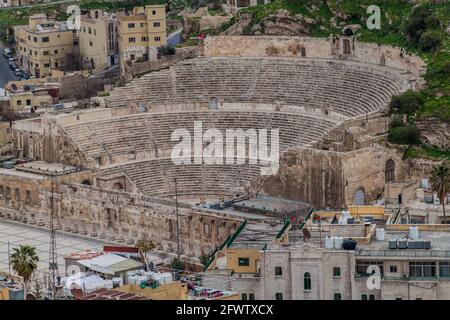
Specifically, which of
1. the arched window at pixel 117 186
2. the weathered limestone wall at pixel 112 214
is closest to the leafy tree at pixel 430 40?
the arched window at pixel 117 186

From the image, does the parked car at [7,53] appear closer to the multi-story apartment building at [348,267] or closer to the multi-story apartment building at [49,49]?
the multi-story apartment building at [49,49]

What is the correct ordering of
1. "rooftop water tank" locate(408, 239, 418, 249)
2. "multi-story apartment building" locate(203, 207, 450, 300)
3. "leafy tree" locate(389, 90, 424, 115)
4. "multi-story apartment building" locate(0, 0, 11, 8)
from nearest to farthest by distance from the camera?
"multi-story apartment building" locate(203, 207, 450, 300), "rooftop water tank" locate(408, 239, 418, 249), "leafy tree" locate(389, 90, 424, 115), "multi-story apartment building" locate(0, 0, 11, 8)

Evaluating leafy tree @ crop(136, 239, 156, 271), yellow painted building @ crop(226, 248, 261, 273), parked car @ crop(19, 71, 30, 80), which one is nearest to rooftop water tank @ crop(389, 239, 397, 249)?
yellow painted building @ crop(226, 248, 261, 273)

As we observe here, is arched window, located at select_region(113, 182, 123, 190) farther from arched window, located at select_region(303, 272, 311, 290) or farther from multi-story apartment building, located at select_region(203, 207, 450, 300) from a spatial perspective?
arched window, located at select_region(303, 272, 311, 290)

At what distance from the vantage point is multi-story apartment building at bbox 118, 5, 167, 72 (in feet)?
326

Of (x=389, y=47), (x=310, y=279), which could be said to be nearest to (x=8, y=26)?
(x=389, y=47)

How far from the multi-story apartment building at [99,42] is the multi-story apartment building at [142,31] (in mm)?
6282

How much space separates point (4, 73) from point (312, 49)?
2812 centimetres

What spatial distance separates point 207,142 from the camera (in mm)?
87062

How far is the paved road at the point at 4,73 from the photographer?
11109 centimetres

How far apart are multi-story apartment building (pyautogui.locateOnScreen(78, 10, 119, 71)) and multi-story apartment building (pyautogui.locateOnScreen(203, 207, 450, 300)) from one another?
51349 millimetres

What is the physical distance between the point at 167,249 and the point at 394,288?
1028 inches

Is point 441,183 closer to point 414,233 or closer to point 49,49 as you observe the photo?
point 414,233
